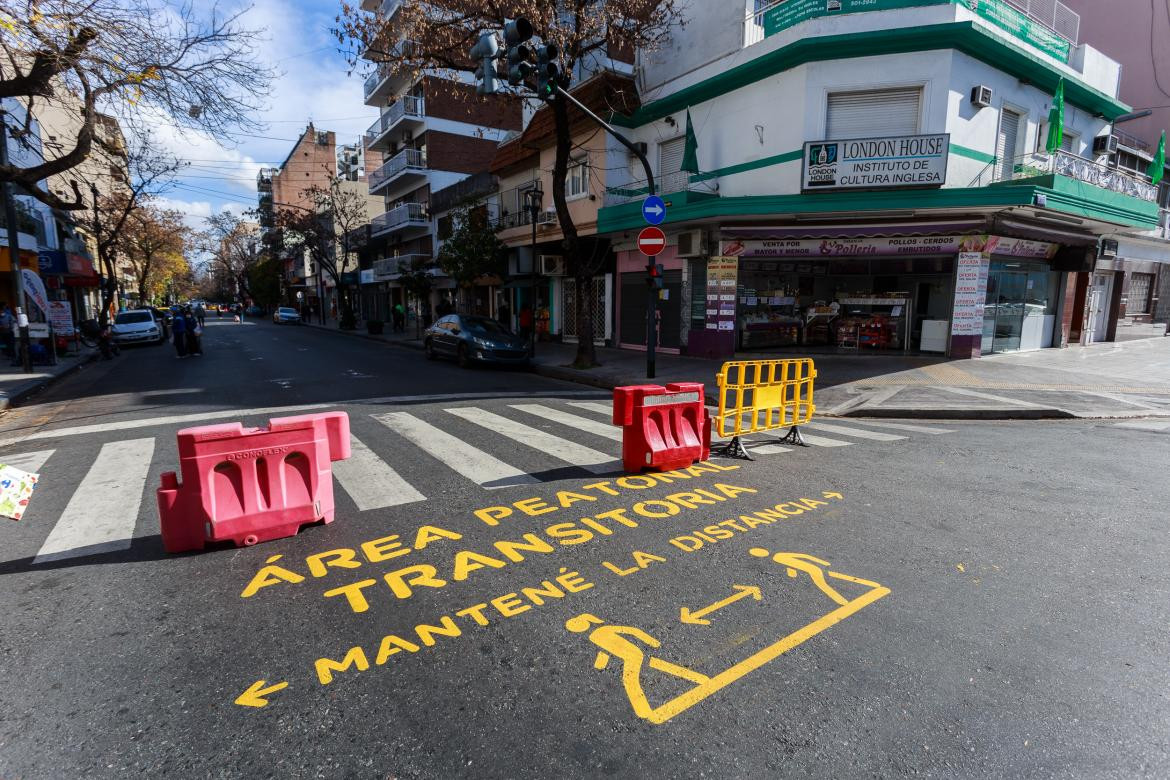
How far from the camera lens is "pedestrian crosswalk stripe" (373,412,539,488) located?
5.91 meters

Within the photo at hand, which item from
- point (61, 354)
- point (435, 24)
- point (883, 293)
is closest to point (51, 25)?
point (435, 24)

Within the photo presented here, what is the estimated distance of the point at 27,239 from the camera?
2159 centimetres

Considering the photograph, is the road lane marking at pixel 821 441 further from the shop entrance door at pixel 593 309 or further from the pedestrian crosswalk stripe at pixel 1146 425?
the shop entrance door at pixel 593 309

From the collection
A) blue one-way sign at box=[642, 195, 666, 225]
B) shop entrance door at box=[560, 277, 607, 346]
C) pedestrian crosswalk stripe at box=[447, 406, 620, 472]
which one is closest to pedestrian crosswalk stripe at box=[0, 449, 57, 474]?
pedestrian crosswalk stripe at box=[447, 406, 620, 472]

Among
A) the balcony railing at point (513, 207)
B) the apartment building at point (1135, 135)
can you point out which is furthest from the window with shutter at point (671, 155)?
the apartment building at point (1135, 135)

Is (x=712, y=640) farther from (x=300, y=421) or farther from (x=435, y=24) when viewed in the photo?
(x=435, y=24)

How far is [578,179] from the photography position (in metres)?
20.8

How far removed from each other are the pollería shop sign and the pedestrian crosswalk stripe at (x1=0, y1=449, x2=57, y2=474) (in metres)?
14.8

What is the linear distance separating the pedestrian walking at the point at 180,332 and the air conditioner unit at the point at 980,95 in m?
23.5

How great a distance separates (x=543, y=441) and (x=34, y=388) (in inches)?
499

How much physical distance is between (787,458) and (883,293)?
40.3 feet

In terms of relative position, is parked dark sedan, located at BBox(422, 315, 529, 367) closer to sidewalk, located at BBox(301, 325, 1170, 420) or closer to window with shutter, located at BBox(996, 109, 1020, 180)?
sidewalk, located at BBox(301, 325, 1170, 420)

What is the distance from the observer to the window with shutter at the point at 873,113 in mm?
13633

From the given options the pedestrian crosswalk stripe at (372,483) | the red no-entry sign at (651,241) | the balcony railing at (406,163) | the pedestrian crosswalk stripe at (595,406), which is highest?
the balcony railing at (406,163)
